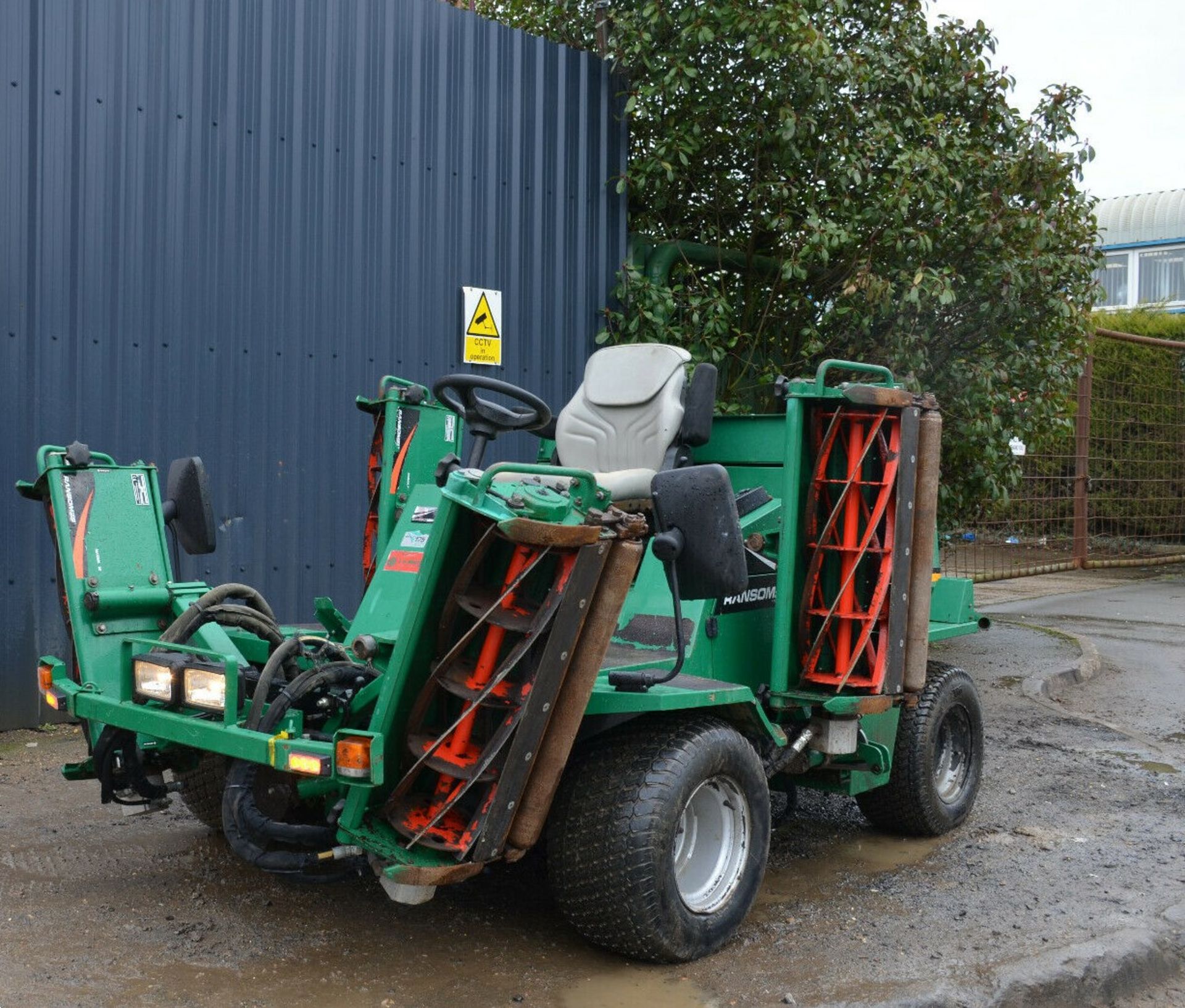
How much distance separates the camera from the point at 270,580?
7.34m

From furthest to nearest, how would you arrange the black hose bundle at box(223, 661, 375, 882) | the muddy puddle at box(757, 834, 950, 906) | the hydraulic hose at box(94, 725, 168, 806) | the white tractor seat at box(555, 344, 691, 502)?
the white tractor seat at box(555, 344, 691, 502)
the muddy puddle at box(757, 834, 950, 906)
the hydraulic hose at box(94, 725, 168, 806)
the black hose bundle at box(223, 661, 375, 882)

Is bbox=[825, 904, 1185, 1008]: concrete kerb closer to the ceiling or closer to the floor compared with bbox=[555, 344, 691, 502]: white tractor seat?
closer to the floor

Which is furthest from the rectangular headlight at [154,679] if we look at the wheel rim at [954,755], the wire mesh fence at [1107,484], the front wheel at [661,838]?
the wire mesh fence at [1107,484]

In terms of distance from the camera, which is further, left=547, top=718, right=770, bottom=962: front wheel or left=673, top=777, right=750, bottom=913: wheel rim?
left=673, top=777, right=750, bottom=913: wheel rim

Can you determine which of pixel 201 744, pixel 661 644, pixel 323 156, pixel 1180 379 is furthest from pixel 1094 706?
pixel 1180 379

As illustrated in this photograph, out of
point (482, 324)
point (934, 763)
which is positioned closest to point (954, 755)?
point (934, 763)

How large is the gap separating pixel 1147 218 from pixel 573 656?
29.5m

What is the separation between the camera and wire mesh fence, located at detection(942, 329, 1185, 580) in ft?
49.3

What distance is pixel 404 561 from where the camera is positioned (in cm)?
448

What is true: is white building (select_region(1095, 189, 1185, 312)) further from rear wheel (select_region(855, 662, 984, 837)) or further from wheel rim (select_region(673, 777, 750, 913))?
wheel rim (select_region(673, 777, 750, 913))

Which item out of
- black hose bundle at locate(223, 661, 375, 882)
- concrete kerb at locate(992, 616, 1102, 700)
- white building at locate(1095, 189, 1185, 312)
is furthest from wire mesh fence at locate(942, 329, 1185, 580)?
white building at locate(1095, 189, 1185, 312)

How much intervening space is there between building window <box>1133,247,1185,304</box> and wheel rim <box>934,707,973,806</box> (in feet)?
85.1

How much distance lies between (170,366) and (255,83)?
1659 mm

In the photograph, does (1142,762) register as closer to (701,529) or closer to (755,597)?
(755,597)
